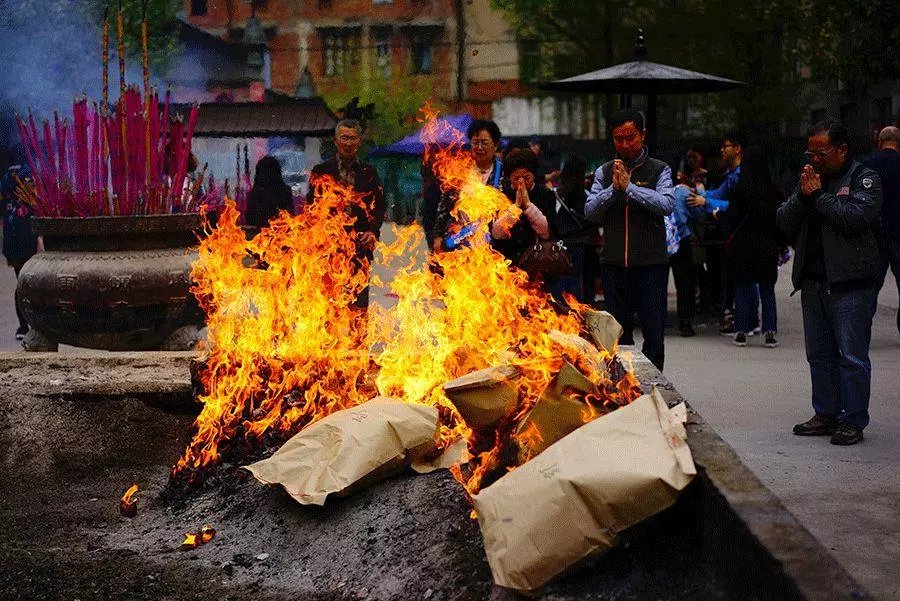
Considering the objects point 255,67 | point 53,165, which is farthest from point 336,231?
point 255,67

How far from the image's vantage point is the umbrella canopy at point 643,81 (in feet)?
36.0

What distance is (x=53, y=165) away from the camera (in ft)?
23.0

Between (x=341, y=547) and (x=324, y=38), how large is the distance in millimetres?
42444

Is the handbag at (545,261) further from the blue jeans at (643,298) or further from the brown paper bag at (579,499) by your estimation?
the brown paper bag at (579,499)

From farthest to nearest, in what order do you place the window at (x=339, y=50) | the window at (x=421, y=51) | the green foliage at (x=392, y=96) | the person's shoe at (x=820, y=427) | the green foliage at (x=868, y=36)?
the window at (x=339, y=50) < the window at (x=421, y=51) < the green foliage at (x=392, y=96) < the green foliage at (x=868, y=36) < the person's shoe at (x=820, y=427)

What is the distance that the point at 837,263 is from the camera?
20.5ft

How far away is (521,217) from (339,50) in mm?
40026

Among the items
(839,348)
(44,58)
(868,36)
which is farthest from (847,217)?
(868,36)

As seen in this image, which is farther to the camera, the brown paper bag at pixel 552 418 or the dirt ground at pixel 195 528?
the brown paper bag at pixel 552 418

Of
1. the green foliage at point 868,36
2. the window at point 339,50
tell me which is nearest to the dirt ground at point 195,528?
the green foliage at point 868,36

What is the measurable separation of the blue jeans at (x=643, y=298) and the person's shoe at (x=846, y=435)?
3.78 ft

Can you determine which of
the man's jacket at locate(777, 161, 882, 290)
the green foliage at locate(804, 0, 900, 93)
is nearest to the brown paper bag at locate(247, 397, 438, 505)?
the man's jacket at locate(777, 161, 882, 290)

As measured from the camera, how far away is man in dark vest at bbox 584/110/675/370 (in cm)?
654

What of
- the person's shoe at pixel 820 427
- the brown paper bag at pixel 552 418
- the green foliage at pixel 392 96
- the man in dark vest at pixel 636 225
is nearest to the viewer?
the brown paper bag at pixel 552 418
